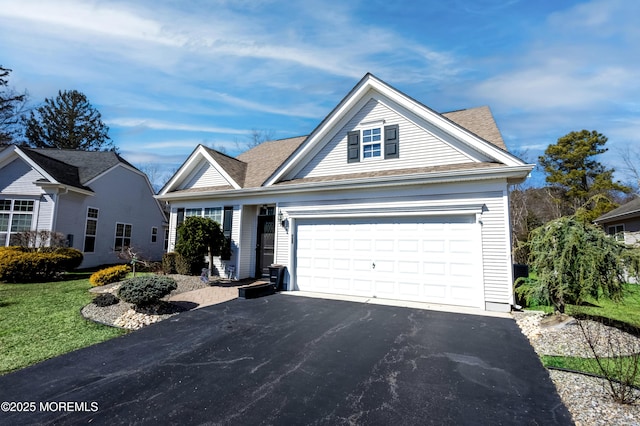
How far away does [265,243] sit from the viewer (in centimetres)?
1235

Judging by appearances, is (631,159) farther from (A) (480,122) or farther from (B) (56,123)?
(B) (56,123)

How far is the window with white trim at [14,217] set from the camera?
14352 mm

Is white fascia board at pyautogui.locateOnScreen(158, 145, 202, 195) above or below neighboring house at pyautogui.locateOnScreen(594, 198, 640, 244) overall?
above

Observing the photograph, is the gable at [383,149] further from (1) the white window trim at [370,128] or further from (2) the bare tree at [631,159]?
(2) the bare tree at [631,159]

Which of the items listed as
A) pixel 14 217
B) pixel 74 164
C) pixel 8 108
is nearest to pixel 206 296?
pixel 14 217

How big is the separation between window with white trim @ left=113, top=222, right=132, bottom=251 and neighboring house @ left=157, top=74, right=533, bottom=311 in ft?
29.9

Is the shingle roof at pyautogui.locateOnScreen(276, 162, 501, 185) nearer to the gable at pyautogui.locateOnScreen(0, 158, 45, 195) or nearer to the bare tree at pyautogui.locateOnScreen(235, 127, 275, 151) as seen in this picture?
the gable at pyautogui.locateOnScreen(0, 158, 45, 195)

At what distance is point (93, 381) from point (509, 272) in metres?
8.88

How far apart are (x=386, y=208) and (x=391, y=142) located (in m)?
2.49

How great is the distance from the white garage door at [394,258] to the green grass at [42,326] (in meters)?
5.89

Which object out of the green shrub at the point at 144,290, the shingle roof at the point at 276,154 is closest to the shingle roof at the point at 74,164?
the shingle roof at the point at 276,154

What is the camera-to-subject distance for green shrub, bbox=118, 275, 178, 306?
6918 millimetres

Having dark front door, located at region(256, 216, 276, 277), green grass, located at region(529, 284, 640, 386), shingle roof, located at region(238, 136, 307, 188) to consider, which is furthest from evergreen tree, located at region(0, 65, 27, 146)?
green grass, located at region(529, 284, 640, 386)

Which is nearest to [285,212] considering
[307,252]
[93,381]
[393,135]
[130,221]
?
[307,252]
